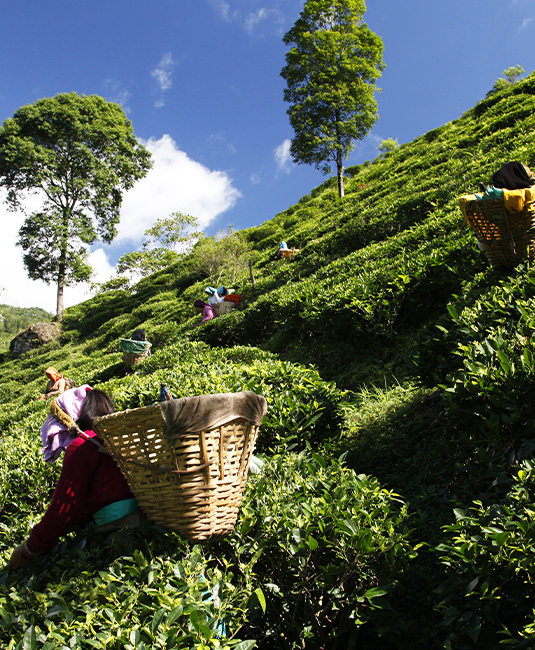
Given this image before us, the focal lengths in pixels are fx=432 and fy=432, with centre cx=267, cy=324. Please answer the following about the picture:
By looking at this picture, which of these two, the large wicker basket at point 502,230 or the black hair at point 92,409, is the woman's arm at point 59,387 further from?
the large wicker basket at point 502,230

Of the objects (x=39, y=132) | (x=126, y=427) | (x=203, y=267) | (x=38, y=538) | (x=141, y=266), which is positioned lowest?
(x=38, y=538)

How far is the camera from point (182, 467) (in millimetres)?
1728

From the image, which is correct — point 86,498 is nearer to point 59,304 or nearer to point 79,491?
point 79,491

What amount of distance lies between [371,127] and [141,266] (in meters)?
22.6

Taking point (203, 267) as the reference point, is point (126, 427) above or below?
below

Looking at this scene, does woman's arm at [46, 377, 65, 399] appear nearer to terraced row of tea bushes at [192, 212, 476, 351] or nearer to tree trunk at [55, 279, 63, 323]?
terraced row of tea bushes at [192, 212, 476, 351]

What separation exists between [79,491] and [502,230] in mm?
3598

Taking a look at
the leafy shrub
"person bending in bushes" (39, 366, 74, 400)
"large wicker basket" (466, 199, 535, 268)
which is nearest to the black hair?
the leafy shrub

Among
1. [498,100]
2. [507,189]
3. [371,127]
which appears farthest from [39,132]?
[507,189]

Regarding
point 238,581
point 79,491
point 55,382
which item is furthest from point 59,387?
point 238,581

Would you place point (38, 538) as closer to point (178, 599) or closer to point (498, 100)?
point (178, 599)

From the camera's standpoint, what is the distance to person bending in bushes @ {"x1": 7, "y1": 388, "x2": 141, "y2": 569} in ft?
6.70

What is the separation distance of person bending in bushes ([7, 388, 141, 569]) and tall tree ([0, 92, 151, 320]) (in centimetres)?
3008

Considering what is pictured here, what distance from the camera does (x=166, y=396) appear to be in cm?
204
